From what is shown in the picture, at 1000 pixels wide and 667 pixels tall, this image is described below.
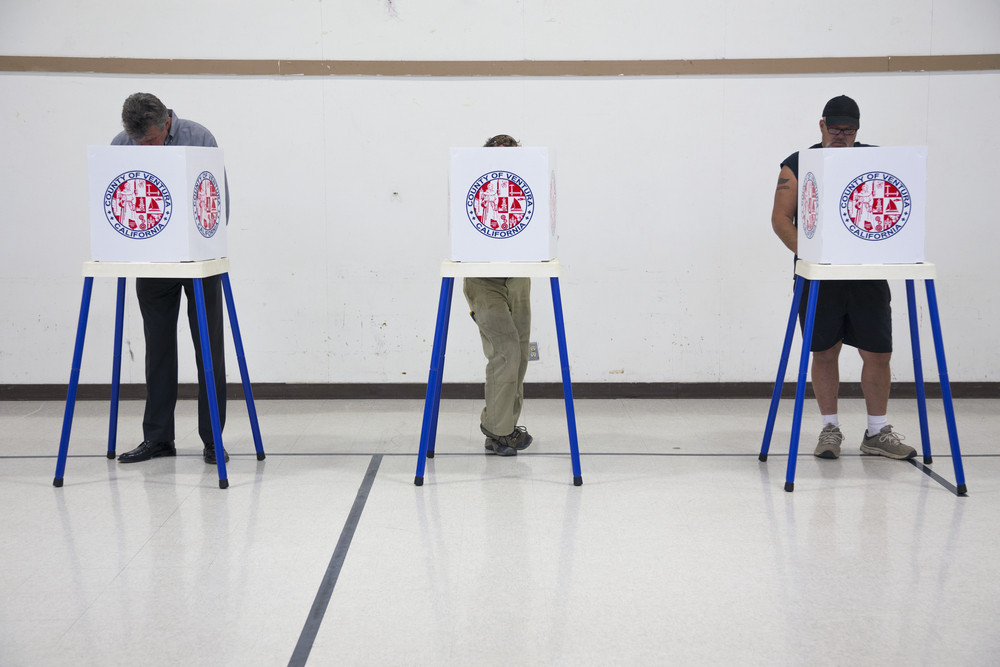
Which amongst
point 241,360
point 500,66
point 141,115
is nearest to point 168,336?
point 241,360

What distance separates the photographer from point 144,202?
A: 2.89 m

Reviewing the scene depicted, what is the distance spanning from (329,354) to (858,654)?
10.3 feet

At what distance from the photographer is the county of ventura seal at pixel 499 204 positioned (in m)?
2.88

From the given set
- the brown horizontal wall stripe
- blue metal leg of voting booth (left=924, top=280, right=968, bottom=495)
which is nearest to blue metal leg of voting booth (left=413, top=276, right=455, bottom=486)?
blue metal leg of voting booth (left=924, top=280, right=968, bottom=495)

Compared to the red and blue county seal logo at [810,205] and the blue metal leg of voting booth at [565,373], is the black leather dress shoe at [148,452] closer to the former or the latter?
the blue metal leg of voting booth at [565,373]

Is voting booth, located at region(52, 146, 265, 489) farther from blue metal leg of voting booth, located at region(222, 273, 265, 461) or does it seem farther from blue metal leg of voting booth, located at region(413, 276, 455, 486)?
blue metal leg of voting booth, located at region(413, 276, 455, 486)

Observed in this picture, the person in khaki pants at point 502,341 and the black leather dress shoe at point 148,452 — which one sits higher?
the person in khaki pants at point 502,341

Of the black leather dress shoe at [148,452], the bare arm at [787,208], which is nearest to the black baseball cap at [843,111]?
the bare arm at [787,208]

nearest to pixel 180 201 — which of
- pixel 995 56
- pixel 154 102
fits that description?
pixel 154 102

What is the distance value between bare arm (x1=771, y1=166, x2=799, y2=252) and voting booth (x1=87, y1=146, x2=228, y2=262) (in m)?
2.03

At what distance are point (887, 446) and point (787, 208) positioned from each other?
0.96 meters

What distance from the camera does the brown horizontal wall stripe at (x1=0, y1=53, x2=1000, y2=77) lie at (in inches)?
168

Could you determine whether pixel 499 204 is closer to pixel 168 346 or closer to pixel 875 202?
pixel 875 202

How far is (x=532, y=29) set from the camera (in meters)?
4.29
